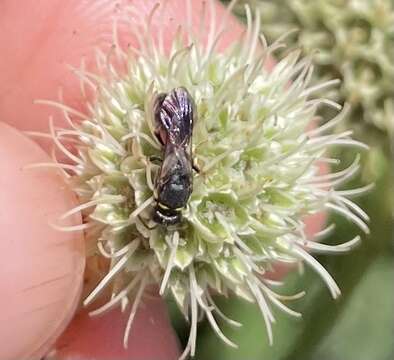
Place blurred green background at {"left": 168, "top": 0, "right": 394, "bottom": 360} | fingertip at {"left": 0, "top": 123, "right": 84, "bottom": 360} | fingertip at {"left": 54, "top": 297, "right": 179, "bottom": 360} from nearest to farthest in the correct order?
fingertip at {"left": 0, "top": 123, "right": 84, "bottom": 360}
fingertip at {"left": 54, "top": 297, "right": 179, "bottom": 360}
blurred green background at {"left": 168, "top": 0, "right": 394, "bottom": 360}

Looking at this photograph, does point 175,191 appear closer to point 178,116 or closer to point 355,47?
point 178,116

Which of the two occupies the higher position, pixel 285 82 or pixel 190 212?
pixel 285 82

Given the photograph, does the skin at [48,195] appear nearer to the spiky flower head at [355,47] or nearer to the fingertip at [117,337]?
the fingertip at [117,337]

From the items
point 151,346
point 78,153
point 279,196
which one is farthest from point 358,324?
point 78,153

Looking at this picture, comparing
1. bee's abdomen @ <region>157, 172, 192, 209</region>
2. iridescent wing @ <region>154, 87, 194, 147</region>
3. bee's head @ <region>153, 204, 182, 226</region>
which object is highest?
iridescent wing @ <region>154, 87, 194, 147</region>

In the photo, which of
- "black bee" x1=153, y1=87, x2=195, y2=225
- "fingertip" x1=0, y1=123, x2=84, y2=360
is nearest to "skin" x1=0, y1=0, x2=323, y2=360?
"fingertip" x1=0, y1=123, x2=84, y2=360

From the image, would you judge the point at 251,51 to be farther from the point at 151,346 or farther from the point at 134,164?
the point at 151,346

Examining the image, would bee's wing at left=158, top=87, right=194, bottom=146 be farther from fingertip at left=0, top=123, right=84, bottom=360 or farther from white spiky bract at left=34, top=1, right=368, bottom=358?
fingertip at left=0, top=123, right=84, bottom=360
